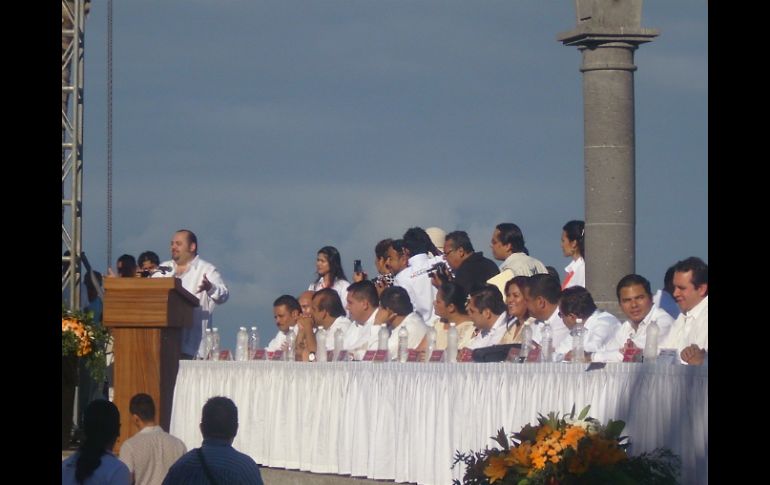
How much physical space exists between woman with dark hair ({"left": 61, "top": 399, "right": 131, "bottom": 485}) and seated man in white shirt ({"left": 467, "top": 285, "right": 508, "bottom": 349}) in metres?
4.62

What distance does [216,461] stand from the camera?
24.3ft

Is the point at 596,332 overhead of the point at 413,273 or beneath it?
beneath

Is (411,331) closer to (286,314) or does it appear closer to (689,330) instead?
(286,314)

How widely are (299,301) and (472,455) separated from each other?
5.69 meters

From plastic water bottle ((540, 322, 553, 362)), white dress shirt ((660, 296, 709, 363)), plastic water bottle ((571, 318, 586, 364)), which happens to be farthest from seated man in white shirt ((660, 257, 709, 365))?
plastic water bottle ((540, 322, 553, 362))

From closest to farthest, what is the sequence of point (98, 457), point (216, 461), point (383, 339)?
point (216, 461) < point (98, 457) < point (383, 339)

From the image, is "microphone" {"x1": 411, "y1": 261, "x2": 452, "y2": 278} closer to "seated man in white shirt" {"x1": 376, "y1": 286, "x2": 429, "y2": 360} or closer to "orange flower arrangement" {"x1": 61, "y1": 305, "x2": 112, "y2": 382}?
"seated man in white shirt" {"x1": 376, "y1": 286, "x2": 429, "y2": 360}

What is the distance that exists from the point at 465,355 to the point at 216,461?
4.53 meters

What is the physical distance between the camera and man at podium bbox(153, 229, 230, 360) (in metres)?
15.4

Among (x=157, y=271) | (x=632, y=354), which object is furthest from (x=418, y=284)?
(x=632, y=354)

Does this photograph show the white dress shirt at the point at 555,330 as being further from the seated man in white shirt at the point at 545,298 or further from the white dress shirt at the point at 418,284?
the white dress shirt at the point at 418,284

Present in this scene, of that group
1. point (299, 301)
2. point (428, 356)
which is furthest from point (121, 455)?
point (299, 301)

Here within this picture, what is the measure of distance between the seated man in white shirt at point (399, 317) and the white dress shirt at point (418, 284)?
1328 millimetres
